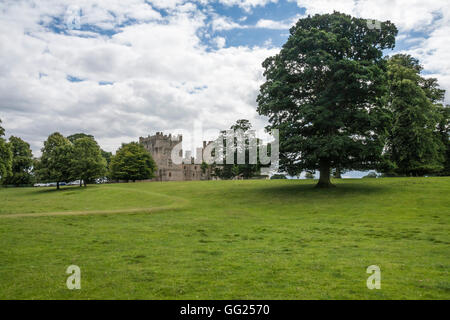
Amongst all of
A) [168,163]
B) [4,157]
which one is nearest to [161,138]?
[168,163]

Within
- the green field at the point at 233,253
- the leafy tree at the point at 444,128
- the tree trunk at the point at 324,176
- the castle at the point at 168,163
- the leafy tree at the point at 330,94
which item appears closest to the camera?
the green field at the point at 233,253

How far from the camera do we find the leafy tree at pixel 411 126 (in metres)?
43.8

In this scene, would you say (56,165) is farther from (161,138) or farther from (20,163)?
(161,138)

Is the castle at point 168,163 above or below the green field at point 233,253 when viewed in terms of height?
above

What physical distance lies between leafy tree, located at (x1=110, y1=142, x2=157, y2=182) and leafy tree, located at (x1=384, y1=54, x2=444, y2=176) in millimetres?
57726

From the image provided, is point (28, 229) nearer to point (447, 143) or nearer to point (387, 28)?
point (387, 28)

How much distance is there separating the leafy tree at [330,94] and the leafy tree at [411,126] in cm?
1314

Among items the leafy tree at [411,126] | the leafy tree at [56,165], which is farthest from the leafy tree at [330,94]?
the leafy tree at [56,165]

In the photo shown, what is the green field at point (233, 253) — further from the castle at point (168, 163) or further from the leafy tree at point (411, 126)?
the castle at point (168, 163)

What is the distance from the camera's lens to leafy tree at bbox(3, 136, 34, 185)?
80438 millimetres

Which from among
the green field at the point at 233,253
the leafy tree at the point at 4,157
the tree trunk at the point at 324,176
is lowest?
the green field at the point at 233,253

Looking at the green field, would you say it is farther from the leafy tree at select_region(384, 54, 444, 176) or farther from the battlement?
the battlement

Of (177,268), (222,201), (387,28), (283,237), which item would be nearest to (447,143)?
(387,28)

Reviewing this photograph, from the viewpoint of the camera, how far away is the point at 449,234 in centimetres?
1528
